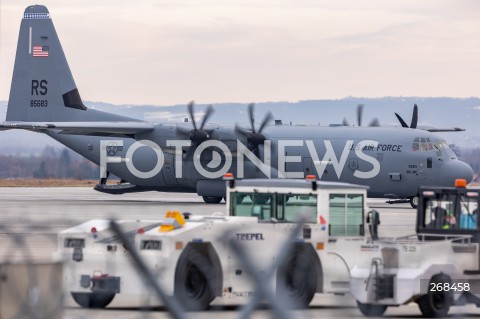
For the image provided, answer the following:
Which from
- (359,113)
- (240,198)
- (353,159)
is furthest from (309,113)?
(240,198)

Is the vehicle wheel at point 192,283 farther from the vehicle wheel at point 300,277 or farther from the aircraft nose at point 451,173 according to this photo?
the aircraft nose at point 451,173

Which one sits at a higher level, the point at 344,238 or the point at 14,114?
the point at 14,114

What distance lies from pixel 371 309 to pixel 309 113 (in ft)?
349

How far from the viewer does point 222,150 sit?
42094mm

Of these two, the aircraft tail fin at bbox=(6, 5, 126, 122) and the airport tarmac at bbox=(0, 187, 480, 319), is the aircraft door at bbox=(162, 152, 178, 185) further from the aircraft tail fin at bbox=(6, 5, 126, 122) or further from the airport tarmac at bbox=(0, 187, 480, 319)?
the aircraft tail fin at bbox=(6, 5, 126, 122)

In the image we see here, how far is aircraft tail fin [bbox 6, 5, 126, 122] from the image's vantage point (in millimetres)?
47250

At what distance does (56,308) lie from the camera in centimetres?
716

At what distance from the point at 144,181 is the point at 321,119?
7674 centimetres

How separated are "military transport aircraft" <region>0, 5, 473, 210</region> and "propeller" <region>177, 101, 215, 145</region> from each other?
0.04 m

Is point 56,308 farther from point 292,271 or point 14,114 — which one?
point 14,114

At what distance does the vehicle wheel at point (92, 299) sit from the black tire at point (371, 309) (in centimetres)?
316

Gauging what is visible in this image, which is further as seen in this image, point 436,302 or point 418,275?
point 436,302

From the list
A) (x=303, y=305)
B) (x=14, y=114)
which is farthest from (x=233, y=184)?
(x=14, y=114)

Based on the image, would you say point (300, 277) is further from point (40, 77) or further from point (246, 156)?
point (40, 77)
